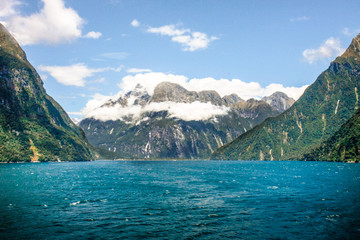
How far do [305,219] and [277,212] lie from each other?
6.97 m

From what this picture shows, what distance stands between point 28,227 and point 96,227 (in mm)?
12061

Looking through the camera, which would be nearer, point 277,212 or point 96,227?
point 96,227

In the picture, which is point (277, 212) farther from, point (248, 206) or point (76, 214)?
point (76, 214)

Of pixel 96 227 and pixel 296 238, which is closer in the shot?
pixel 296 238

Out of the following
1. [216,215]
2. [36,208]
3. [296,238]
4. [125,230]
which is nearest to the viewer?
[296,238]

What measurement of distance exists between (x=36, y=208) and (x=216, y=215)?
1688 inches

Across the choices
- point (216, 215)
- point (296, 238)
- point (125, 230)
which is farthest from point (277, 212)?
point (125, 230)

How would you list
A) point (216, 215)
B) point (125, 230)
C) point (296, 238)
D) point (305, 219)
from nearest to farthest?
point (296, 238)
point (125, 230)
point (305, 219)
point (216, 215)

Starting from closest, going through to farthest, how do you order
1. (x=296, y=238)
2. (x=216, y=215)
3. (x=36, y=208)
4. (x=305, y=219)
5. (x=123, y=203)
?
(x=296, y=238) < (x=305, y=219) < (x=216, y=215) < (x=36, y=208) < (x=123, y=203)

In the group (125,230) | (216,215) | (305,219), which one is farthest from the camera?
(216,215)

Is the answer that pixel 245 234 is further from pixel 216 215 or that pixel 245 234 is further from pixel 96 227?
pixel 96 227

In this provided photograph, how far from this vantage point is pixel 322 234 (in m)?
40.8

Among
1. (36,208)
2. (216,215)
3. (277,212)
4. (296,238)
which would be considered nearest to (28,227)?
(36,208)

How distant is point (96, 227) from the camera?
45.5 metres
